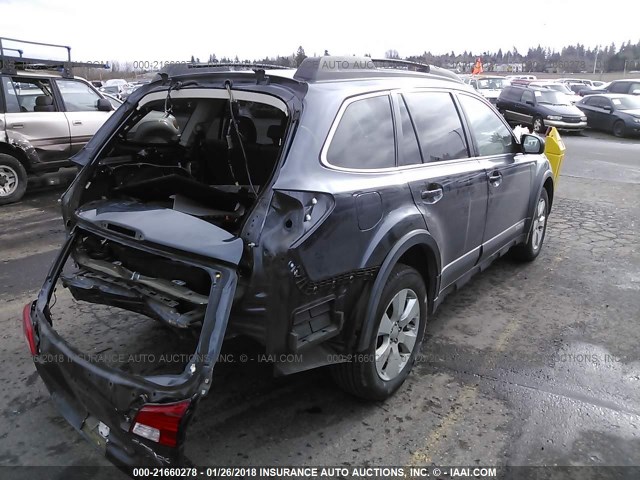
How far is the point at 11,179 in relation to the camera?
814 cm

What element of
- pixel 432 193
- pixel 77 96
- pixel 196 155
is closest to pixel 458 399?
pixel 432 193

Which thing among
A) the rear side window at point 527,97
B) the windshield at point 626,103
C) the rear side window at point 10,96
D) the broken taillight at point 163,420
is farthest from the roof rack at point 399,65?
the windshield at point 626,103

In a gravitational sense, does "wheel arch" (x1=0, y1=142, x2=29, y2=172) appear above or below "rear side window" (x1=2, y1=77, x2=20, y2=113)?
below

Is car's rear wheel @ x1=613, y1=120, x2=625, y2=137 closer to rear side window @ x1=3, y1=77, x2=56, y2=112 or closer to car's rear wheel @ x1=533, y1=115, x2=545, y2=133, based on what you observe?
car's rear wheel @ x1=533, y1=115, x2=545, y2=133

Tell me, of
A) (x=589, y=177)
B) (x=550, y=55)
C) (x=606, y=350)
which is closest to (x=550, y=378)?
(x=606, y=350)

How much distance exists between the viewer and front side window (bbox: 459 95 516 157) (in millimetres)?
4168

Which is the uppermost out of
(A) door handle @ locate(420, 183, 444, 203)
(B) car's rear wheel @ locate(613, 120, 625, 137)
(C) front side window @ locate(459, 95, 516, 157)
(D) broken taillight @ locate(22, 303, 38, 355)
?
(C) front side window @ locate(459, 95, 516, 157)

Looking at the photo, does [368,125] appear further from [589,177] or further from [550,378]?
[589,177]

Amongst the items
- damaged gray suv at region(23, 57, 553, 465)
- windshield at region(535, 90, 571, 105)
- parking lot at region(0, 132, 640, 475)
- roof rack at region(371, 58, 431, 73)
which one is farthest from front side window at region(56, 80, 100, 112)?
windshield at region(535, 90, 571, 105)

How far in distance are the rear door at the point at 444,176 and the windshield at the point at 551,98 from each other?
57.7 feet

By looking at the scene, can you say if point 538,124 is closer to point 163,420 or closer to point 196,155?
point 196,155

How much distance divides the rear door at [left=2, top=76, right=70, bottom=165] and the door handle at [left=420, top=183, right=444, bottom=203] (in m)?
7.24

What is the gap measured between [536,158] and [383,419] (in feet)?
11.0

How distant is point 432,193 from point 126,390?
2.13 metres
